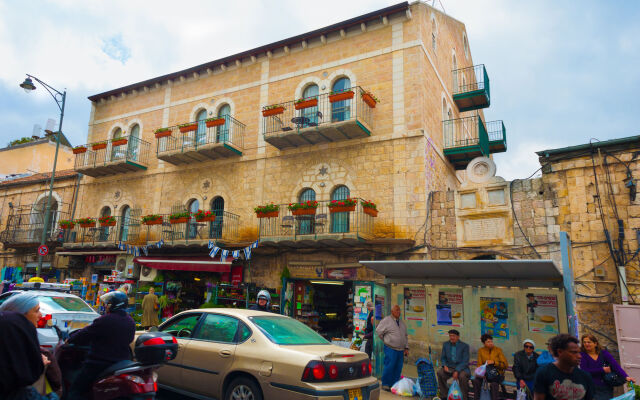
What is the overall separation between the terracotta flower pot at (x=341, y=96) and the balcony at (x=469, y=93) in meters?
6.40

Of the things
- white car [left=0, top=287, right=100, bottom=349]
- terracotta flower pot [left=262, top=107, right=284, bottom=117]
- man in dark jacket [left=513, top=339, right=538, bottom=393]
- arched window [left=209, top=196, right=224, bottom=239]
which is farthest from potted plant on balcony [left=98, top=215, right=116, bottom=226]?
man in dark jacket [left=513, top=339, right=538, bottom=393]

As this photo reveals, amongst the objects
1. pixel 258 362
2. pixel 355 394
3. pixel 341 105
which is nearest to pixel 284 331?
pixel 258 362

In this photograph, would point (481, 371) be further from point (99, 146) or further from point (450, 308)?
point (99, 146)

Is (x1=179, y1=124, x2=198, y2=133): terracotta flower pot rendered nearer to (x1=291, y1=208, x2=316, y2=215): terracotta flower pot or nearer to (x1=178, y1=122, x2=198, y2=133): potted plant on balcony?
(x1=178, y1=122, x2=198, y2=133): potted plant on balcony

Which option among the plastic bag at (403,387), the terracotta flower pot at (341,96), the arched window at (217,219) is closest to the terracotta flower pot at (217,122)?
the arched window at (217,219)

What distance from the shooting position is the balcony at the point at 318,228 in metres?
13.5

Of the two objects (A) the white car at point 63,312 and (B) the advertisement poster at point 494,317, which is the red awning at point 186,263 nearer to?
(A) the white car at point 63,312

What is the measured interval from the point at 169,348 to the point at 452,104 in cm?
1666

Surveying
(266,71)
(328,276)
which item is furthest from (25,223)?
(328,276)

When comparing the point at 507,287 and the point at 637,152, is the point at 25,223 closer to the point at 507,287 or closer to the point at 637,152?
the point at 507,287

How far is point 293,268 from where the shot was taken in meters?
15.3

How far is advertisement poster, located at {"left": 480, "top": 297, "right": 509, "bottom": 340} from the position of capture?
Result: 892 cm

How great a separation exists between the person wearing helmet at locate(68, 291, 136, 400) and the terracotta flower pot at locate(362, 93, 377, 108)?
38.3 feet

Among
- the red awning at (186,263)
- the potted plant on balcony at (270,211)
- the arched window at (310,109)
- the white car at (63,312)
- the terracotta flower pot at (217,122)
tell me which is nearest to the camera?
the white car at (63,312)
